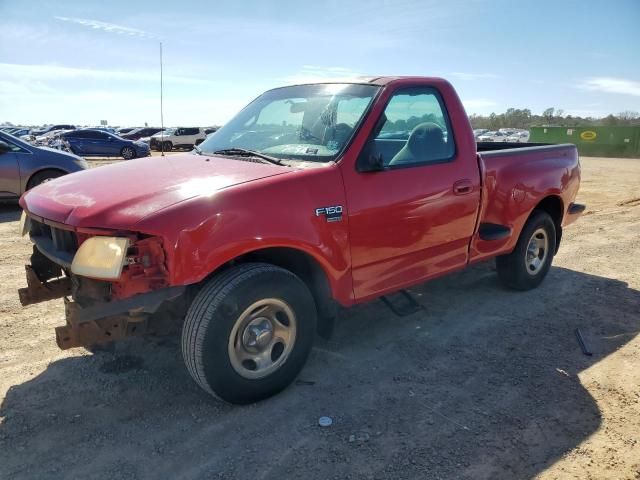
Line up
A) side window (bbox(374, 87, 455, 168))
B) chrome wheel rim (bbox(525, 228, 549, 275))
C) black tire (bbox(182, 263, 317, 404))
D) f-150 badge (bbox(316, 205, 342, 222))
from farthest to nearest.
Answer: chrome wheel rim (bbox(525, 228, 549, 275)), side window (bbox(374, 87, 455, 168)), f-150 badge (bbox(316, 205, 342, 222)), black tire (bbox(182, 263, 317, 404))

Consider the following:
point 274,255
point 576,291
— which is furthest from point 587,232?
point 274,255

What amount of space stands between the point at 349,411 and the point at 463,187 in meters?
1.97

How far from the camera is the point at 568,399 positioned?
10.3 feet

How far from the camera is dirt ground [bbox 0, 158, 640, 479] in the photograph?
252 cm

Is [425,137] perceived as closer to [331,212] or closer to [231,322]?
[331,212]

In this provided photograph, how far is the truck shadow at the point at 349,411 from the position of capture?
251 cm

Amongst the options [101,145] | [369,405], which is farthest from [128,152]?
[369,405]

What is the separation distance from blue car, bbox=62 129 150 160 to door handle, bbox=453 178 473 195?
80.2 feet

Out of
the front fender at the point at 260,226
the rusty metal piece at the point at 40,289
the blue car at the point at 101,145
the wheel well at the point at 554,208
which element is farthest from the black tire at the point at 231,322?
the blue car at the point at 101,145

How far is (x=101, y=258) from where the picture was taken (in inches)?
98.8

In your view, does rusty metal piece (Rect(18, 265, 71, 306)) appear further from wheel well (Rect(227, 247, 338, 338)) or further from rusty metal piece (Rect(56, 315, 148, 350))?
wheel well (Rect(227, 247, 338, 338))

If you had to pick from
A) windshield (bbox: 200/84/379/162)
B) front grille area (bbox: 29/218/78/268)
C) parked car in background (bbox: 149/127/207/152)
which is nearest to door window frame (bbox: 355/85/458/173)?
windshield (bbox: 200/84/379/162)

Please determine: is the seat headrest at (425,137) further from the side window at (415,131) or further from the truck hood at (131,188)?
the truck hood at (131,188)

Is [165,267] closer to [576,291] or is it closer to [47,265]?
[47,265]
